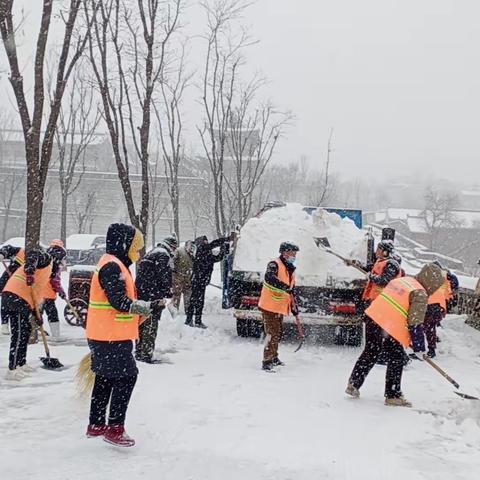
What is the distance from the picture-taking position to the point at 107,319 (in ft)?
14.5

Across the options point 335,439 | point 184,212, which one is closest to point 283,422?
Answer: point 335,439

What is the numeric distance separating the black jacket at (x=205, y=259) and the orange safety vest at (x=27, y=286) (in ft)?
12.7

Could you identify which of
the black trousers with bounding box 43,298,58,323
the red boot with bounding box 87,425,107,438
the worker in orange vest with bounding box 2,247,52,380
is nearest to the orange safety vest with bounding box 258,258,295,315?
the worker in orange vest with bounding box 2,247,52,380

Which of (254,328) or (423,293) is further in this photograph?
(254,328)

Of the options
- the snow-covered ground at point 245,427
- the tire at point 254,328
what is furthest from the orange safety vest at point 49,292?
the tire at point 254,328

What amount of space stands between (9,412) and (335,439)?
279 cm

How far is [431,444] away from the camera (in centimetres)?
483

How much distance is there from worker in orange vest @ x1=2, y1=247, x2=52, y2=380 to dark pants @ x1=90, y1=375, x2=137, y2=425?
2.06 meters

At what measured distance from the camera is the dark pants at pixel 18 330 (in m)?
6.24

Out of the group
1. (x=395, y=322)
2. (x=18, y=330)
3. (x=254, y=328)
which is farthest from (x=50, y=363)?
(x=395, y=322)

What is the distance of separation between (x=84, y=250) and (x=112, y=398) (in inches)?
1011

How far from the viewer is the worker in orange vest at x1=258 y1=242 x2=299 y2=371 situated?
23.7ft

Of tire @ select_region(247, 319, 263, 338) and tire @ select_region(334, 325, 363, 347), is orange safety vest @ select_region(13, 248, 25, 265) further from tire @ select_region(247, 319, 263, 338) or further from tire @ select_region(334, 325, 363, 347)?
tire @ select_region(334, 325, 363, 347)

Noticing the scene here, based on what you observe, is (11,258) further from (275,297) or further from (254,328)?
(254,328)
